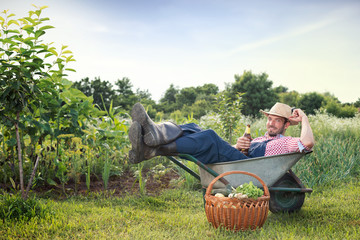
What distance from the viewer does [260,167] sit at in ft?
9.33

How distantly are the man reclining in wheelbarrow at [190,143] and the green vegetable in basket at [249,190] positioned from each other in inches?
12.8

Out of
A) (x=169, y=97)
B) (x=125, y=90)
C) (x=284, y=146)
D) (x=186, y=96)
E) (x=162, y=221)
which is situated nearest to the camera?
(x=162, y=221)

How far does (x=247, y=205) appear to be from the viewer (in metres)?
2.61

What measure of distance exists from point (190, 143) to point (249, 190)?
62 cm

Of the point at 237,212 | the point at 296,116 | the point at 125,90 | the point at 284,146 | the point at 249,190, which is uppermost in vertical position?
the point at 125,90

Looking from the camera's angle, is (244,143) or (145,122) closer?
(145,122)

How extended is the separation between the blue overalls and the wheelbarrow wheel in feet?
1.77

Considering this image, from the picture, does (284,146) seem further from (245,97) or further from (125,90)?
(125,90)

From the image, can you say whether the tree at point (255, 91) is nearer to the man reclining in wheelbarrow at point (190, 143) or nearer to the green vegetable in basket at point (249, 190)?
the man reclining in wheelbarrow at point (190, 143)

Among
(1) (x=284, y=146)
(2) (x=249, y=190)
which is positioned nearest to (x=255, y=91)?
(1) (x=284, y=146)

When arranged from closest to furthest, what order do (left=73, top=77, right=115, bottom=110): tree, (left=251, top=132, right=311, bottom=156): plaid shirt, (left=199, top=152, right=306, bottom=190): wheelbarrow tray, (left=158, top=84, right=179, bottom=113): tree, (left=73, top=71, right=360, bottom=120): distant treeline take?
(left=199, top=152, right=306, bottom=190): wheelbarrow tray < (left=251, top=132, right=311, bottom=156): plaid shirt < (left=73, top=71, right=360, bottom=120): distant treeline < (left=73, top=77, right=115, bottom=110): tree < (left=158, top=84, right=179, bottom=113): tree

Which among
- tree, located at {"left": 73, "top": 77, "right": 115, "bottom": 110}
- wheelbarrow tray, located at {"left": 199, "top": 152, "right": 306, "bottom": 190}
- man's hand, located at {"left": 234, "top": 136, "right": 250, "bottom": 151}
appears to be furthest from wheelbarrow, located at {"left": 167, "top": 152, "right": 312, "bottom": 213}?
tree, located at {"left": 73, "top": 77, "right": 115, "bottom": 110}

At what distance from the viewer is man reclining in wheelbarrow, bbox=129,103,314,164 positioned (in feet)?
8.63

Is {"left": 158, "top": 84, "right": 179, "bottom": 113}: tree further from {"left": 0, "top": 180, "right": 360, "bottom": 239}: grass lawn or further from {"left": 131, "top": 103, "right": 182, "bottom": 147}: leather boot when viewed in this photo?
{"left": 131, "top": 103, "right": 182, "bottom": 147}: leather boot
